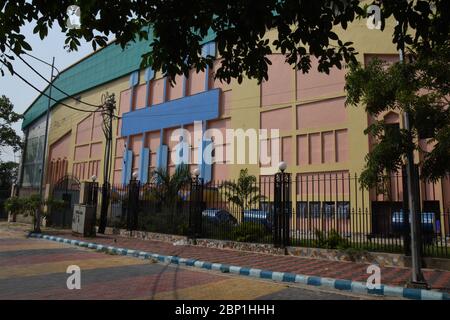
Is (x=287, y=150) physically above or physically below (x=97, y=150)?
below

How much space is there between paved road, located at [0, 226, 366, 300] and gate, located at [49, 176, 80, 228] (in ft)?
40.0

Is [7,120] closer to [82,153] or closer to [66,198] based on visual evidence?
[82,153]

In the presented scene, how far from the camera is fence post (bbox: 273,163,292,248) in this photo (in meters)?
12.6

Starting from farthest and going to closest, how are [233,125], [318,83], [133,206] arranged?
[233,125] → [318,83] → [133,206]

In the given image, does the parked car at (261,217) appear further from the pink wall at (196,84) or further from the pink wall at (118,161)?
the pink wall at (118,161)

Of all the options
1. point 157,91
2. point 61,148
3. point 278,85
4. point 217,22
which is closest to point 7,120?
point 61,148

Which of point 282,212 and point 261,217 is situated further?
point 261,217

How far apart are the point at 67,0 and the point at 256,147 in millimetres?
22834

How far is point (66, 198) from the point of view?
23.8 metres

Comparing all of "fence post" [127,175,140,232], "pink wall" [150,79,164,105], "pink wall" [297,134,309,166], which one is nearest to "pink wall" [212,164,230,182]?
"pink wall" [297,134,309,166]

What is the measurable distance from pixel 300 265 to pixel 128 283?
4.64 m

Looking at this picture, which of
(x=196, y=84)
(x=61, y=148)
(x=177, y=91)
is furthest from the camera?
(x=61, y=148)

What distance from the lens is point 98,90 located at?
43312 mm

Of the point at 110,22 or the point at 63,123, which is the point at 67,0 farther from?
the point at 63,123
